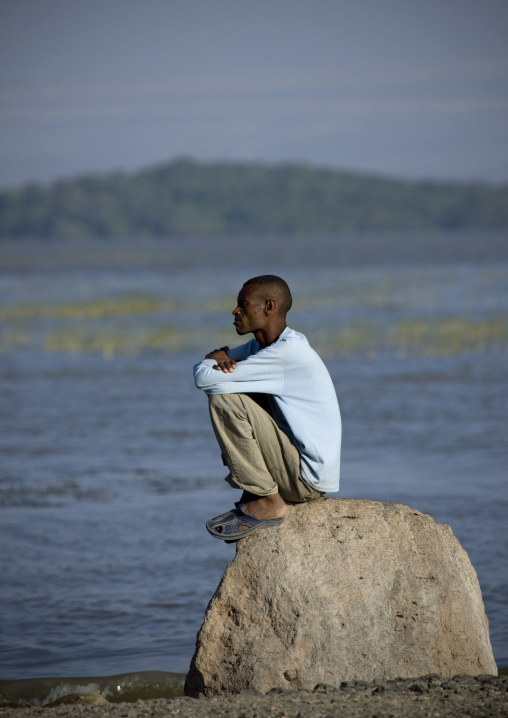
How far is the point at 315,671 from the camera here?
489cm

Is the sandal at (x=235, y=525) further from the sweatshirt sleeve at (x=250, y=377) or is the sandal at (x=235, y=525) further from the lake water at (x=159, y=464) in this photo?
the lake water at (x=159, y=464)

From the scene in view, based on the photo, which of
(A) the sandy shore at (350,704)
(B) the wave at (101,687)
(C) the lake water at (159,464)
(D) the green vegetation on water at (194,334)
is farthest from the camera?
(D) the green vegetation on water at (194,334)

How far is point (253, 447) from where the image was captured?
16.5ft

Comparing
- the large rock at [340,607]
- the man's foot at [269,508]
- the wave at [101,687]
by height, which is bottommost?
the wave at [101,687]

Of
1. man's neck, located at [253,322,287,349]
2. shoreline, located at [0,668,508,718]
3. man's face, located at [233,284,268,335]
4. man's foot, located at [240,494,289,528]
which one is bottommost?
shoreline, located at [0,668,508,718]

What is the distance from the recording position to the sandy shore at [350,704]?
4348 mm

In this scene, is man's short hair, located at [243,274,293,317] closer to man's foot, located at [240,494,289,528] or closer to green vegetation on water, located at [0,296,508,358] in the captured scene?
man's foot, located at [240,494,289,528]

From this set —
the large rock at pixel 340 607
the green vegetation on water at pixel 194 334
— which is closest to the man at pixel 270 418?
the large rock at pixel 340 607

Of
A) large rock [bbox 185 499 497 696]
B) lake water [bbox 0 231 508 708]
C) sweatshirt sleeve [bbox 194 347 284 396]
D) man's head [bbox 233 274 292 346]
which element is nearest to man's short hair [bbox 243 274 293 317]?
man's head [bbox 233 274 292 346]

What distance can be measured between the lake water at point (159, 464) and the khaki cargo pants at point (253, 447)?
6.65ft

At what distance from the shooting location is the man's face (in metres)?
5.20

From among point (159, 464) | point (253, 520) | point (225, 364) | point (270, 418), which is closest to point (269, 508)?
point (253, 520)

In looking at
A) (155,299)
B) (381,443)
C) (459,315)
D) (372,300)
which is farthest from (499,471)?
(155,299)

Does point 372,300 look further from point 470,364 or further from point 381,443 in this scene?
point 381,443
